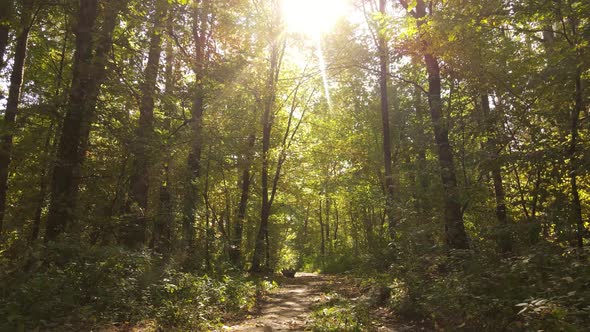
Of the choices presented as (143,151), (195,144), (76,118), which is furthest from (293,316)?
(76,118)

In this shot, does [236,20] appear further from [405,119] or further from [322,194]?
[322,194]

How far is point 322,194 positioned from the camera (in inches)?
1204

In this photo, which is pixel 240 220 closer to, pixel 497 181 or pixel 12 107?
pixel 12 107

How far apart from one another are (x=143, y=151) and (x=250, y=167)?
671 centimetres

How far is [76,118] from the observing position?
873 centimetres

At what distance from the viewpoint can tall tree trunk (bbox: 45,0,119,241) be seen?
853cm

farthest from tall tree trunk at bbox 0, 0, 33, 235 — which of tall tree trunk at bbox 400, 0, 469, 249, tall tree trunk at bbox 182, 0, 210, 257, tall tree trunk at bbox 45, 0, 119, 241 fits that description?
tall tree trunk at bbox 400, 0, 469, 249

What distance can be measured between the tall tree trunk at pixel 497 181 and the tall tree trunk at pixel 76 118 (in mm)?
8631

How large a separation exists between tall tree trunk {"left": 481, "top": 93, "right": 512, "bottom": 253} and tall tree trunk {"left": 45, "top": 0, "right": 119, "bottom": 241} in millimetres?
8631

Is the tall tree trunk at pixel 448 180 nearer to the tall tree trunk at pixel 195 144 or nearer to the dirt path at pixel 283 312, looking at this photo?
the dirt path at pixel 283 312

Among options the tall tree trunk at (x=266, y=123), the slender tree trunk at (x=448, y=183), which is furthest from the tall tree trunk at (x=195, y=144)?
the slender tree trunk at (x=448, y=183)

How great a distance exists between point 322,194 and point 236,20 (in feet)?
56.9

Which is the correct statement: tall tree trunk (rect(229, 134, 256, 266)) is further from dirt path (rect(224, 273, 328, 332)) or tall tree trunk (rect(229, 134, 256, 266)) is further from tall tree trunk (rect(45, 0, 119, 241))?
tall tree trunk (rect(45, 0, 119, 241))

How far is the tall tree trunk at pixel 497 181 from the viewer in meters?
7.41
